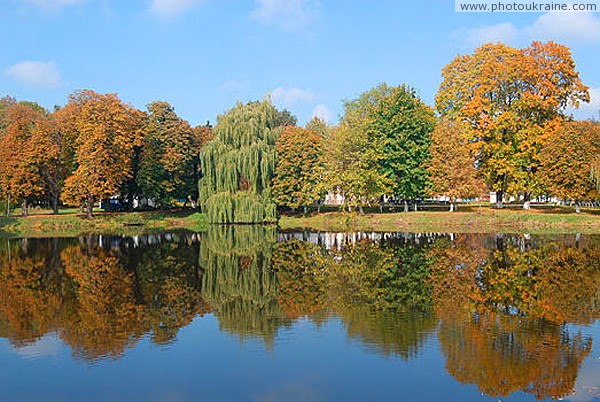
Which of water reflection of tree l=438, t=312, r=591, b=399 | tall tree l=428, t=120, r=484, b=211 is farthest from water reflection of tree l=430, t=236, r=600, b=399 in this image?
tall tree l=428, t=120, r=484, b=211

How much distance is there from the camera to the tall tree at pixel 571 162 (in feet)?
155

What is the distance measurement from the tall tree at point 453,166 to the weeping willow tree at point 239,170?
1593 cm

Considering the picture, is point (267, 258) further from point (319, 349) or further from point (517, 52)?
point (517, 52)

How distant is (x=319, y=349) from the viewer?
42.8 feet

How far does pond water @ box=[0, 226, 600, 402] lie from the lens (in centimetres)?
1073

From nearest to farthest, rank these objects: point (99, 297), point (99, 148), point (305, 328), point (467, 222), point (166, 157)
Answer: point (305, 328)
point (99, 297)
point (467, 222)
point (99, 148)
point (166, 157)

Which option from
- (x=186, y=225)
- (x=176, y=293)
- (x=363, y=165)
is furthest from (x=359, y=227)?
(x=176, y=293)

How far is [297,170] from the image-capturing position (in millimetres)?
57000

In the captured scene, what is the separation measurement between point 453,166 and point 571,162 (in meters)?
10.0

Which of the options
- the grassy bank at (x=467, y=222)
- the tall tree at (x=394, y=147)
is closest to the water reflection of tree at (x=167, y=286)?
the grassy bank at (x=467, y=222)

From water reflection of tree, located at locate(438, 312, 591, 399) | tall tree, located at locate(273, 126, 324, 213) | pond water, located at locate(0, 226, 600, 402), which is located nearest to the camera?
water reflection of tree, located at locate(438, 312, 591, 399)

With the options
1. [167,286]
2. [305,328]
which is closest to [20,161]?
[167,286]

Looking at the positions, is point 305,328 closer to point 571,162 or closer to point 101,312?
point 101,312

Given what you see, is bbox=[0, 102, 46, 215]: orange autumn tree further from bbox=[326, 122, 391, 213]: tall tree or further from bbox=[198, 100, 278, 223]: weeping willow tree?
bbox=[326, 122, 391, 213]: tall tree
